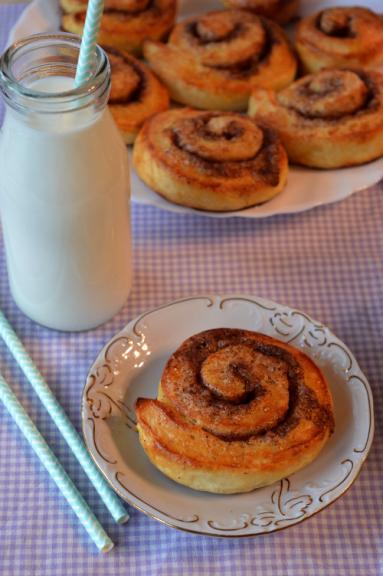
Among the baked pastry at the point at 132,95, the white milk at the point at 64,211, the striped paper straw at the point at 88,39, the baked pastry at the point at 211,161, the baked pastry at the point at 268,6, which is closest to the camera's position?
the striped paper straw at the point at 88,39

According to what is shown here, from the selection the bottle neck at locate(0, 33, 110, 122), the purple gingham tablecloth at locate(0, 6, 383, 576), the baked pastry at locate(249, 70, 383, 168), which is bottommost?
the purple gingham tablecloth at locate(0, 6, 383, 576)

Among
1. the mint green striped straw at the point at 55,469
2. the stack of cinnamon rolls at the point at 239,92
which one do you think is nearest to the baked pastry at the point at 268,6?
the stack of cinnamon rolls at the point at 239,92

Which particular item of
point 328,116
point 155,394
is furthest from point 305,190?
point 155,394

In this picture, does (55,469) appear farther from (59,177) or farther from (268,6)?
(268,6)

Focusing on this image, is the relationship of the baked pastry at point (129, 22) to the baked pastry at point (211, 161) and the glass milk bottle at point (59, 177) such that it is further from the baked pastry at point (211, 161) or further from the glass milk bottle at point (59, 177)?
the glass milk bottle at point (59, 177)

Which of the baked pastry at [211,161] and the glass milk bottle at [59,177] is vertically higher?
the glass milk bottle at [59,177]

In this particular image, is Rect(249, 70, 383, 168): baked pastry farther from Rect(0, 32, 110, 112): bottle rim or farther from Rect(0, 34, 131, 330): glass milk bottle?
Rect(0, 32, 110, 112): bottle rim

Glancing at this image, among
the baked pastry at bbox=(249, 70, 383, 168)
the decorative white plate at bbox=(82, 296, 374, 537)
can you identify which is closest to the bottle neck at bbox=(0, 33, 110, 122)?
the decorative white plate at bbox=(82, 296, 374, 537)

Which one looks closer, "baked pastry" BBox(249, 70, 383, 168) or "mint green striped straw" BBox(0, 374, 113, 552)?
"mint green striped straw" BBox(0, 374, 113, 552)
